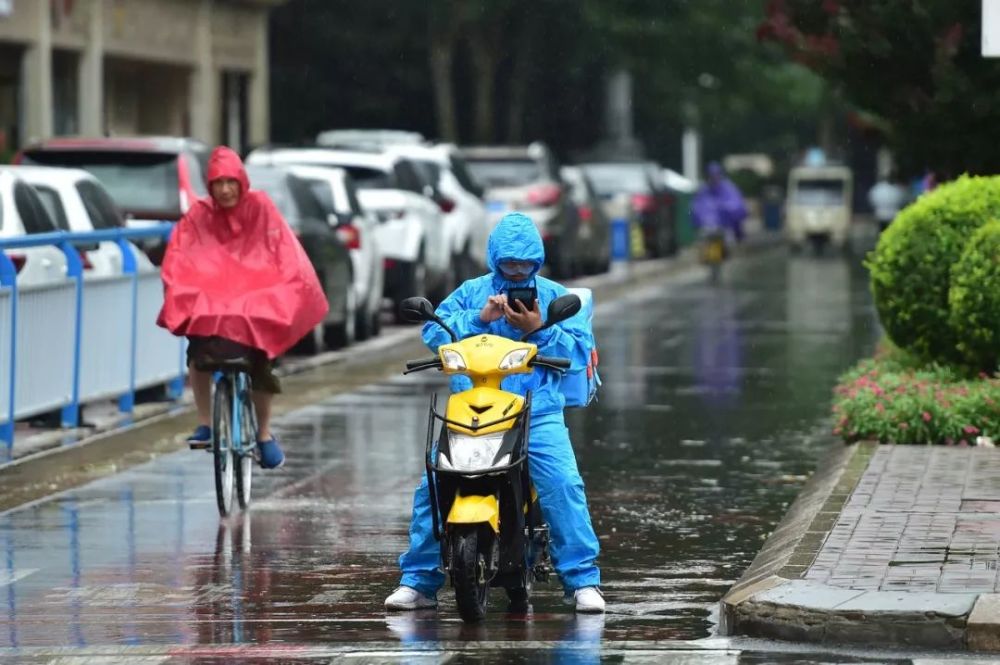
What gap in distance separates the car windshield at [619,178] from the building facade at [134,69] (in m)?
6.26

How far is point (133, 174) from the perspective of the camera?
19266 mm

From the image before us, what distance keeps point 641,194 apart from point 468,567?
124 feet

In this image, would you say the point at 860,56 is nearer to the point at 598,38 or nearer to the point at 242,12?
the point at 242,12

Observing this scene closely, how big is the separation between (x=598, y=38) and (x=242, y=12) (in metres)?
7.65

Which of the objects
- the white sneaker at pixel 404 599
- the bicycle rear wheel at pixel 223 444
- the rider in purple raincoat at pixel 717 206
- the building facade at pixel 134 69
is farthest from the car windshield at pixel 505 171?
the white sneaker at pixel 404 599

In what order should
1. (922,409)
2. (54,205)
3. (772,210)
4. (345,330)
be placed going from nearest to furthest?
(922,409), (54,205), (345,330), (772,210)

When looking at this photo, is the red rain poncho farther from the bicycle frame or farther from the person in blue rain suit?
the person in blue rain suit

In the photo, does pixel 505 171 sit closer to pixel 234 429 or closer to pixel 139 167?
pixel 139 167

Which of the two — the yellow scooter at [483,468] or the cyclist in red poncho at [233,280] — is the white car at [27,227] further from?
the yellow scooter at [483,468]

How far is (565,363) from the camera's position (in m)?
8.63

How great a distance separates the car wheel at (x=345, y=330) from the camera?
21828 millimetres

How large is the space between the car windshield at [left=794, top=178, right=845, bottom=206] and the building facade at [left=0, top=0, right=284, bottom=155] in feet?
50.8

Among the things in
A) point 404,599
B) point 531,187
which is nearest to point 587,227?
point 531,187

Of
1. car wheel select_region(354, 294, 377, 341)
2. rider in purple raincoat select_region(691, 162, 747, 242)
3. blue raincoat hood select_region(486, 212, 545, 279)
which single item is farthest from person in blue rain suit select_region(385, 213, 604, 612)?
rider in purple raincoat select_region(691, 162, 747, 242)
